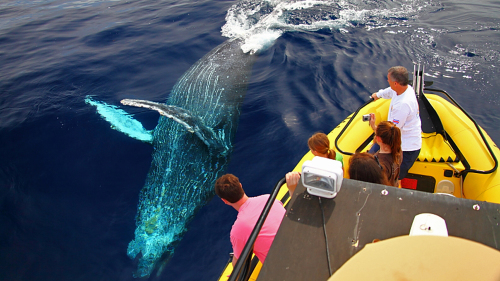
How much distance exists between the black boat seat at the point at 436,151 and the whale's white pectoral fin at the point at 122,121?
17.6 feet

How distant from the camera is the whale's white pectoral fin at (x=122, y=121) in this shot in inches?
260

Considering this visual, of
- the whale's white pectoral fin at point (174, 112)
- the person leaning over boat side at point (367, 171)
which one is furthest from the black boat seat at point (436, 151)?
the whale's white pectoral fin at point (174, 112)

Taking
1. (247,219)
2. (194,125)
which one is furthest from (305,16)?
(247,219)

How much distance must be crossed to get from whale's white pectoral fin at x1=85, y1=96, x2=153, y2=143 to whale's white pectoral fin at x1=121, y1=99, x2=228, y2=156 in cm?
49

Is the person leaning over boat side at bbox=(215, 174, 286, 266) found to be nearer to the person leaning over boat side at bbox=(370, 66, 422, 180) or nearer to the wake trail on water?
the person leaning over boat side at bbox=(370, 66, 422, 180)

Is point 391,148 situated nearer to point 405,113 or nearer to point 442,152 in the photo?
point 405,113

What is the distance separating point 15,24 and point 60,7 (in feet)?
10.6

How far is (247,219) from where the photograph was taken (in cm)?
273

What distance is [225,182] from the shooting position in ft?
9.75

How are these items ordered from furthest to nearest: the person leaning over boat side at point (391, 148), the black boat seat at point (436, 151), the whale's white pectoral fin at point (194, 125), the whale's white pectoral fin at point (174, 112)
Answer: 1. the whale's white pectoral fin at point (174, 112)
2. the whale's white pectoral fin at point (194, 125)
3. the black boat seat at point (436, 151)
4. the person leaning over boat side at point (391, 148)

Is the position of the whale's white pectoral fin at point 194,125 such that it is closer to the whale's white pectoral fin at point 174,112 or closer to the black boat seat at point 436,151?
the whale's white pectoral fin at point 174,112

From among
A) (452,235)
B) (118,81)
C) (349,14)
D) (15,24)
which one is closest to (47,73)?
(118,81)

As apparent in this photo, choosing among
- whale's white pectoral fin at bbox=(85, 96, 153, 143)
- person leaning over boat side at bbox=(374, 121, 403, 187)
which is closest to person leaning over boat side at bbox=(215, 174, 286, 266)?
person leaning over boat side at bbox=(374, 121, 403, 187)

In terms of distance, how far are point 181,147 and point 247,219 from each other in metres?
3.64
